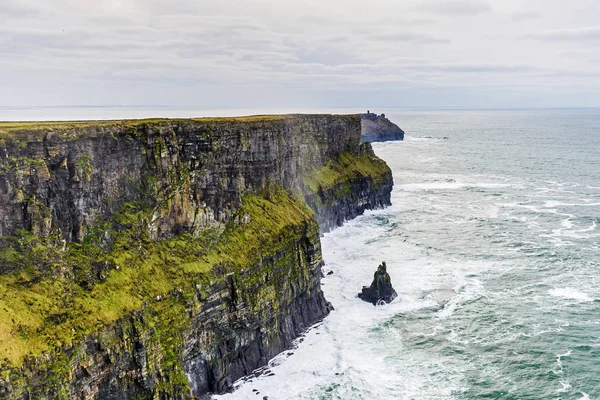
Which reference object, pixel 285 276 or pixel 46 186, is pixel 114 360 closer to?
pixel 46 186

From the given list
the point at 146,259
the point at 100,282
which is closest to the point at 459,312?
the point at 146,259

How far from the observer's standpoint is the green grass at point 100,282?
37.5 meters

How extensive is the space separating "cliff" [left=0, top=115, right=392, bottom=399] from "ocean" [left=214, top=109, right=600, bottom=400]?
21.4 feet

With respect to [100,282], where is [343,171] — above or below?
above

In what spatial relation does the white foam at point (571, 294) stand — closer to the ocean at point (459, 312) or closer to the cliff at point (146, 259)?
the ocean at point (459, 312)

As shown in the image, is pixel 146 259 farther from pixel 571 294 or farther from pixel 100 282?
pixel 571 294

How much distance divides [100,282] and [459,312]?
1762 inches

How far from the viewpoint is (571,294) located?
6975 centimetres

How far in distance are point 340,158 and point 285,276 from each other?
65.1 meters

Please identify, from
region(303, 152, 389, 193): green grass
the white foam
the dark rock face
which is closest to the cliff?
the dark rock face

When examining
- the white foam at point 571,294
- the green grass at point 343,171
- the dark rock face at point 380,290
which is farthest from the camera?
the green grass at point 343,171

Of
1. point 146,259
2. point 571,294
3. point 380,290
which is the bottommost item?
point 571,294

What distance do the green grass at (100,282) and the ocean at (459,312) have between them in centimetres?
1240

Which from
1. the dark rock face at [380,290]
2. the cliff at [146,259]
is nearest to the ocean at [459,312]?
the dark rock face at [380,290]
